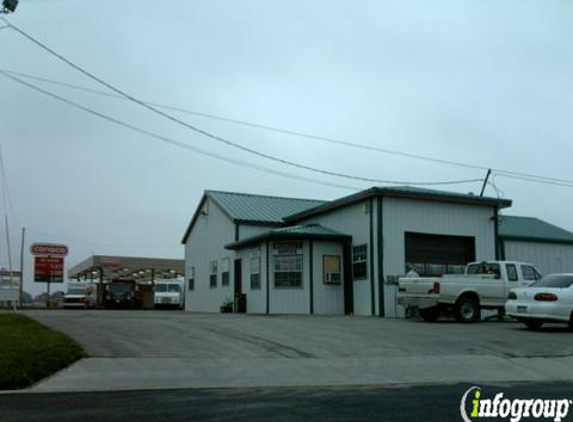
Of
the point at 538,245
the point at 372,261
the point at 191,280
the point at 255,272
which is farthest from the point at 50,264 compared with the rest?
the point at 538,245

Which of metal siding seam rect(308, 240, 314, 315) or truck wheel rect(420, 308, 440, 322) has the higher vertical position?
metal siding seam rect(308, 240, 314, 315)

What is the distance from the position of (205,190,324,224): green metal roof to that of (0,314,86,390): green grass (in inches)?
739

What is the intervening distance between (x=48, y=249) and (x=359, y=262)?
2767 centimetres

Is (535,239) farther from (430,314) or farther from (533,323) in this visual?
(533,323)

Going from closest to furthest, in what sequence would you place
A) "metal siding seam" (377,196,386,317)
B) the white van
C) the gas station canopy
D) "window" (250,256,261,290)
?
"metal siding seam" (377,196,386,317) → "window" (250,256,261,290) → the white van → the gas station canopy

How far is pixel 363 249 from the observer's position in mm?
27141

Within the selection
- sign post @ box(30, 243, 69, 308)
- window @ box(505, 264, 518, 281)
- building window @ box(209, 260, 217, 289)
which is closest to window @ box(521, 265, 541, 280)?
window @ box(505, 264, 518, 281)

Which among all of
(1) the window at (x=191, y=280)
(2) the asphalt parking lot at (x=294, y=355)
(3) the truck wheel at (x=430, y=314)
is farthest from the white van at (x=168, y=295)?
(2) the asphalt parking lot at (x=294, y=355)

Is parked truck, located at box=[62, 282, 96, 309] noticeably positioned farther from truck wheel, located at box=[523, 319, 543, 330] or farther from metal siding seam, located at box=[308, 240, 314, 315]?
truck wheel, located at box=[523, 319, 543, 330]

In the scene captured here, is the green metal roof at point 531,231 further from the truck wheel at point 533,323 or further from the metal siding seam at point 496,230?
the truck wheel at point 533,323

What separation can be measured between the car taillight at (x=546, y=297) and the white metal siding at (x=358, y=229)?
23.8 feet

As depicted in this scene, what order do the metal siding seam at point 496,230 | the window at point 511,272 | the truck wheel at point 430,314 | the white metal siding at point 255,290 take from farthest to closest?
the white metal siding at point 255,290
the metal siding seam at point 496,230
the window at point 511,272
the truck wheel at point 430,314

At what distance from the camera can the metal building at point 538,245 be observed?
31969 millimetres

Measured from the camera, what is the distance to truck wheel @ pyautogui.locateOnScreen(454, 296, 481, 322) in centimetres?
2272
